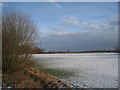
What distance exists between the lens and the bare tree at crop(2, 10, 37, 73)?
4852 mm

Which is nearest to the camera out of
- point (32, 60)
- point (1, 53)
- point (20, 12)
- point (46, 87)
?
point (46, 87)

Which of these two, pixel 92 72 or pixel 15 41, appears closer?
pixel 15 41

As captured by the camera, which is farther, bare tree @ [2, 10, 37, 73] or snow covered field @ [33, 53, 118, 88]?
bare tree @ [2, 10, 37, 73]

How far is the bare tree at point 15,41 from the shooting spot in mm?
4852

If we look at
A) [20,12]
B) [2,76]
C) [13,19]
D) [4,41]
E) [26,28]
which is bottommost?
[2,76]

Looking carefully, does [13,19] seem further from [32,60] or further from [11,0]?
[32,60]

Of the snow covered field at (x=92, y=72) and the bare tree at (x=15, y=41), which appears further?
the bare tree at (x=15, y=41)

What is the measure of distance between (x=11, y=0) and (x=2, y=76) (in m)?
2.91

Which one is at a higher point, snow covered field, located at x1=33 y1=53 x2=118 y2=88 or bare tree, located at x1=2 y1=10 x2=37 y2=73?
bare tree, located at x1=2 y1=10 x2=37 y2=73

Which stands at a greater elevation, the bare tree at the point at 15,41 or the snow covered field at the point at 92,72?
the bare tree at the point at 15,41

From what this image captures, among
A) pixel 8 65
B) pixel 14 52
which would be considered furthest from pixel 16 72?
pixel 14 52

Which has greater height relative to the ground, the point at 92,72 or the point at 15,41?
the point at 15,41

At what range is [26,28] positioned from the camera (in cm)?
521

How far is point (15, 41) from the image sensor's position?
4.89m
